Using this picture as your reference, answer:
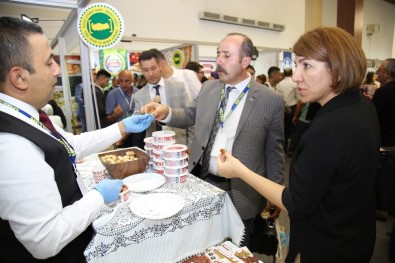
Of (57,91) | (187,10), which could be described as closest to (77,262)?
(57,91)

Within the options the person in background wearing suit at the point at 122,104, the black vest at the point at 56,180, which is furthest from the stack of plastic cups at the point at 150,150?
the person in background wearing suit at the point at 122,104

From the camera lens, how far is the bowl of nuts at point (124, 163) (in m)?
1.55

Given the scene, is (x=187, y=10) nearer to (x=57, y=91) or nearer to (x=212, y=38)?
(x=212, y=38)

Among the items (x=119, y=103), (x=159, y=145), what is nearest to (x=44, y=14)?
(x=119, y=103)

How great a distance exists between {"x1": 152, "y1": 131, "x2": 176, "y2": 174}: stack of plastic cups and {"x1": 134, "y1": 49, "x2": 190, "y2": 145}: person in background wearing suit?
1.51m

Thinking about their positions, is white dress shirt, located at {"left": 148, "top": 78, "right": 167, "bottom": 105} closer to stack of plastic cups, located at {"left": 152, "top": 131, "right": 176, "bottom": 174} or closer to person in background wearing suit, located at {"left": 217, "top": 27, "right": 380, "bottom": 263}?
stack of plastic cups, located at {"left": 152, "top": 131, "right": 176, "bottom": 174}

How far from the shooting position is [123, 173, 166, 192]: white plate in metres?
1.45

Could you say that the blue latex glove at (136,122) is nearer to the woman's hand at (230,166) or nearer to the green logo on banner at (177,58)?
the woman's hand at (230,166)

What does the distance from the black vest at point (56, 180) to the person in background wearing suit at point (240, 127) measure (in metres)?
1.01

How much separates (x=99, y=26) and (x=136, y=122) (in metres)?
1.27

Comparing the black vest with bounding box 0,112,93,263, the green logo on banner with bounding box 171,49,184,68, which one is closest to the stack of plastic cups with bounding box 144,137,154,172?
the black vest with bounding box 0,112,93,263

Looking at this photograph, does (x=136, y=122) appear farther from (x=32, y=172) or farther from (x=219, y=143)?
(x=32, y=172)

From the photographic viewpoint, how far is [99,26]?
253 cm

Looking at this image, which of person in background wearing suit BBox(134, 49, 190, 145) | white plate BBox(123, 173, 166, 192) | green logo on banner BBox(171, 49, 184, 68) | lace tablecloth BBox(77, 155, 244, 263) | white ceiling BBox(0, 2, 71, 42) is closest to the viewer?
lace tablecloth BBox(77, 155, 244, 263)
